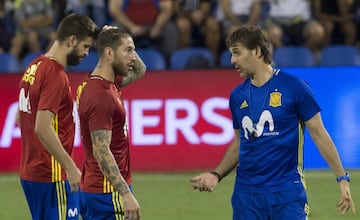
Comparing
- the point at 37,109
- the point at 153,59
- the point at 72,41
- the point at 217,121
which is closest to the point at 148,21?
the point at 153,59

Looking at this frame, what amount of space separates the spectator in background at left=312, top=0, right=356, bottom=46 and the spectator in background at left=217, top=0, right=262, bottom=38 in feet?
3.58

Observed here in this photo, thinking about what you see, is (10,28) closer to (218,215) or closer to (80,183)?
(218,215)

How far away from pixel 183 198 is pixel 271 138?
5.29 metres

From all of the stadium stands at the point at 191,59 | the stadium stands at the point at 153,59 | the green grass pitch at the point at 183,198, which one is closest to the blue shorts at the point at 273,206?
the green grass pitch at the point at 183,198

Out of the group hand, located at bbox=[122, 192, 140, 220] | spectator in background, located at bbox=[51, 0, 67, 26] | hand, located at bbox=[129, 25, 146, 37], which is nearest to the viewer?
hand, located at bbox=[122, 192, 140, 220]

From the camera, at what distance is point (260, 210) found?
7180mm

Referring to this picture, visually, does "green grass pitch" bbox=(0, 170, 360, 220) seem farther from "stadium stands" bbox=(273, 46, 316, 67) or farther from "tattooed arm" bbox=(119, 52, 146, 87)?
"tattooed arm" bbox=(119, 52, 146, 87)

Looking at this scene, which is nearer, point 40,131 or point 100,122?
point 100,122

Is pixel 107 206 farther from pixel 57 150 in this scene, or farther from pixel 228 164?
pixel 228 164

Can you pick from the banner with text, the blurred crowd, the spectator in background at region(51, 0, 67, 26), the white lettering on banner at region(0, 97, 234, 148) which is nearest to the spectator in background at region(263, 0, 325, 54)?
the blurred crowd

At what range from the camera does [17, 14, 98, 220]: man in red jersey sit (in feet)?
25.1

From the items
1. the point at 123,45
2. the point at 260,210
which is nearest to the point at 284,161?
the point at 260,210

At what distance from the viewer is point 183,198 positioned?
12398mm

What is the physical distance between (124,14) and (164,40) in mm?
764
